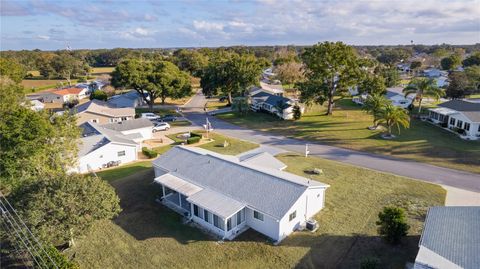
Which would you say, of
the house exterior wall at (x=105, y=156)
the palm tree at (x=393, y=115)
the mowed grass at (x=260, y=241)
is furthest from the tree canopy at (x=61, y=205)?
the palm tree at (x=393, y=115)

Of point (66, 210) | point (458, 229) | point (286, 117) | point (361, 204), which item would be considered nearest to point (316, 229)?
point (361, 204)

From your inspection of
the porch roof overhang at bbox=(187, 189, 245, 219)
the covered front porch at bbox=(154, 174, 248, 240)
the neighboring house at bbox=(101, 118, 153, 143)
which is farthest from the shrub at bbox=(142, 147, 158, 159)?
the porch roof overhang at bbox=(187, 189, 245, 219)

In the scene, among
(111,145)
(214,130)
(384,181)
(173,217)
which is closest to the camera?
(173,217)

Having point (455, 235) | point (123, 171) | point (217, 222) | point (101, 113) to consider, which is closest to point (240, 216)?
point (217, 222)

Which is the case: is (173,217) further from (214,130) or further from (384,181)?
(214,130)

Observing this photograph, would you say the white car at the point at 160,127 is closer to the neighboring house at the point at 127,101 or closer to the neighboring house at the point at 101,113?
the neighboring house at the point at 101,113
